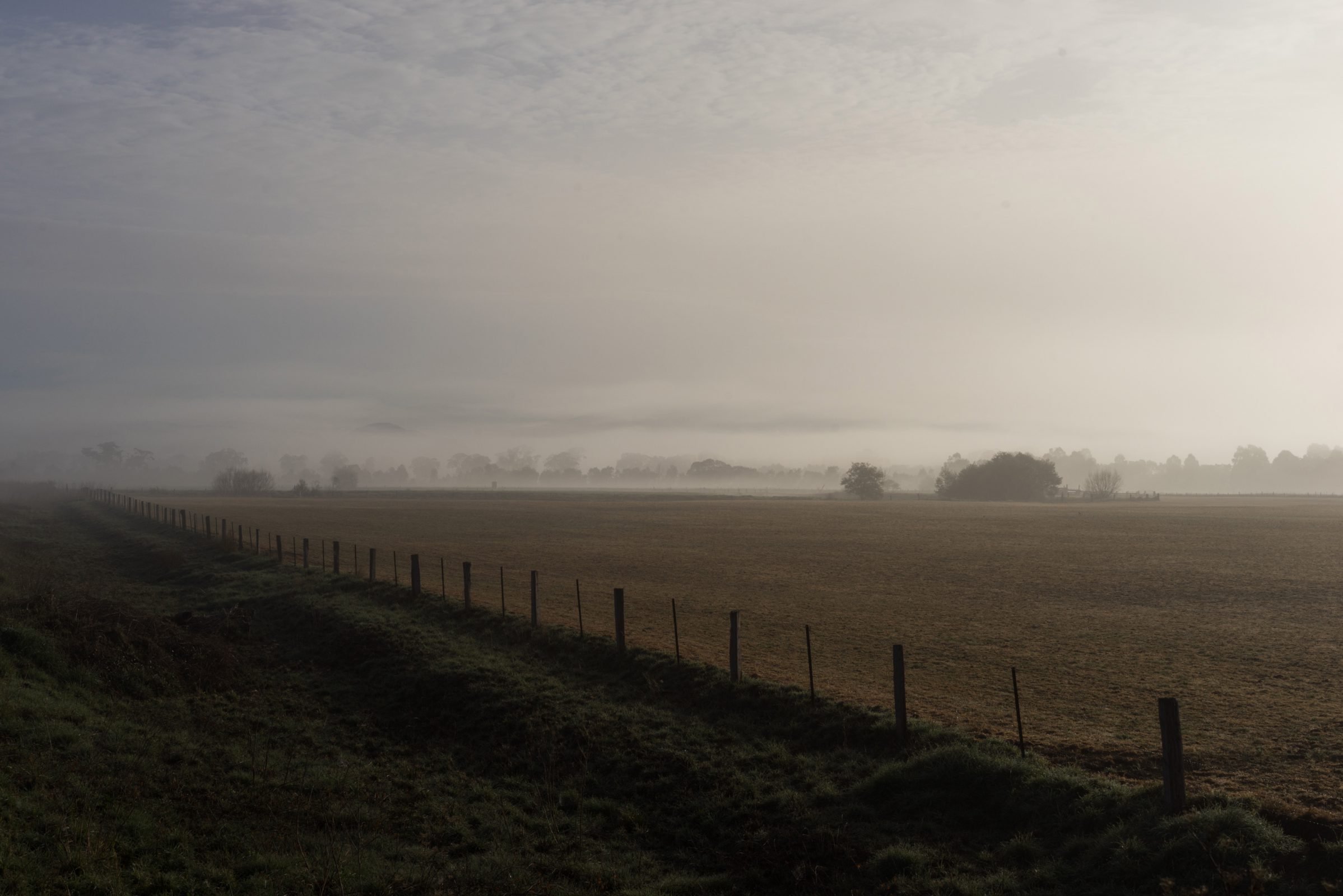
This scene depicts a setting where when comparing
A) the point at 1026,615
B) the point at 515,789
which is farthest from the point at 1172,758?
the point at 1026,615

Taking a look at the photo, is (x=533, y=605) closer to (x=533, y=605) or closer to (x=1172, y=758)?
(x=533, y=605)

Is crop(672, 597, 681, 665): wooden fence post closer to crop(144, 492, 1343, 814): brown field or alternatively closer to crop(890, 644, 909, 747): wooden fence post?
crop(144, 492, 1343, 814): brown field

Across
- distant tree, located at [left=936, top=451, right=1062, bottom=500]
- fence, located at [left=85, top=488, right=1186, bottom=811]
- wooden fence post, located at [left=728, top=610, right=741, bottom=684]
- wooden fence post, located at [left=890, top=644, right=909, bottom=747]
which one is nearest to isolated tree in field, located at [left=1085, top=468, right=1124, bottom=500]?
distant tree, located at [left=936, top=451, right=1062, bottom=500]

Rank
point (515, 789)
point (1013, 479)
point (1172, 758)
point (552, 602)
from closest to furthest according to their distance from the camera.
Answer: point (1172, 758) < point (515, 789) < point (552, 602) < point (1013, 479)

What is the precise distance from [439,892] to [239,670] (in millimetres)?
11436

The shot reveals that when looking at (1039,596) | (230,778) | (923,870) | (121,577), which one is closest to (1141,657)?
(1039,596)

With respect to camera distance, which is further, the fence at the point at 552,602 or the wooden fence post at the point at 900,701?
the wooden fence post at the point at 900,701

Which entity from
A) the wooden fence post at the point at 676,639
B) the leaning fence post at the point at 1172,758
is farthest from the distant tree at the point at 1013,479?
the leaning fence post at the point at 1172,758

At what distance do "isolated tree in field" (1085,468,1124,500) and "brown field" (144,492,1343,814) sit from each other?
88.4 m

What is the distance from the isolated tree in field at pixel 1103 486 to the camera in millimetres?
148125

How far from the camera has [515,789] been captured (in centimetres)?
1184

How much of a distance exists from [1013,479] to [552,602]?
140 m

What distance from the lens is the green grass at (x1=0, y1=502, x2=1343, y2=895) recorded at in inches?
335

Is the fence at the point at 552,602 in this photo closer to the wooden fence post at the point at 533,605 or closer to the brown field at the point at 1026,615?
the wooden fence post at the point at 533,605
